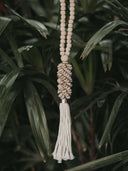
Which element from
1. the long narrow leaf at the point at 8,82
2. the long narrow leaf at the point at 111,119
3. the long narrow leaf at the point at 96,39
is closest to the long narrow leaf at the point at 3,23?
the long narrow leaf at the point at 8,82

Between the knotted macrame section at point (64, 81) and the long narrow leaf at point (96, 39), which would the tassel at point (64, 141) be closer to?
the knotted macrame section at point (64, 81)

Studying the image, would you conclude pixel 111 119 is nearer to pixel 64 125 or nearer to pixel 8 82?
pixel 64 125

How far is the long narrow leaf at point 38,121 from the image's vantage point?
0.48 meters

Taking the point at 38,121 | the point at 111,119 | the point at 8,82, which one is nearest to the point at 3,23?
the point at 8,82

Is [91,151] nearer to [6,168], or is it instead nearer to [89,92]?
[89,92]

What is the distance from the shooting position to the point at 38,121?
507mm

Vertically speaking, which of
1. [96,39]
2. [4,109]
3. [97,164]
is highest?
[96,39]

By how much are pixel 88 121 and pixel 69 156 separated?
38cm

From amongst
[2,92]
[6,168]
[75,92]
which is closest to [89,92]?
[75,92]

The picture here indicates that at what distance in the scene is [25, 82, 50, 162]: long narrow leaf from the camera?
1.59 ft

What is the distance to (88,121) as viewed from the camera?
0.82 meters

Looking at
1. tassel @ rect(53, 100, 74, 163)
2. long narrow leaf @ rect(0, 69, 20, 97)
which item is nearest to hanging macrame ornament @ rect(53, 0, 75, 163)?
tassel @ rect(53, 100, 74, 163)

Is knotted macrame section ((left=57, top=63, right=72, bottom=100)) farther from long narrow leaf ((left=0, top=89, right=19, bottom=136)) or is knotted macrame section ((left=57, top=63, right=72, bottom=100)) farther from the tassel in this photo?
long narrow leaf ((left=0, top=89, right=19, bottom=136))

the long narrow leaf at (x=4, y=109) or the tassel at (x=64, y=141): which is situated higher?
the long narrow leaf at (x=4, y=109)
